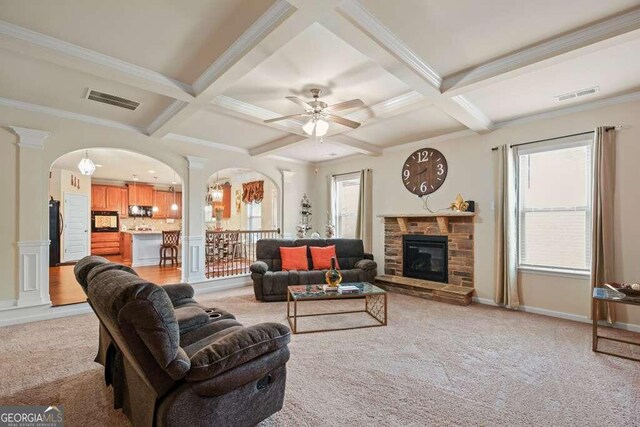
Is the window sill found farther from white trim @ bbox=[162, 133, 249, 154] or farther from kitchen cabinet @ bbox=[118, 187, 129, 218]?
kitchen cabinet @ bbox=[118, 187, 129, 218]

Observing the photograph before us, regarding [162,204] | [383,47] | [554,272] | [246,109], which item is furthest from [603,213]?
[162,204]

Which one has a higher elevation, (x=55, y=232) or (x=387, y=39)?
(x=387, y=39)

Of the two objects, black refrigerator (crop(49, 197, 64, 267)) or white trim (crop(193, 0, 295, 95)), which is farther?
black refrigerator (crop(49, 197, 64, 267))

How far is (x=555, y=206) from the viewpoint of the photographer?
4039 mm

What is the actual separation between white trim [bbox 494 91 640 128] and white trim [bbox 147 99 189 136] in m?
4.37

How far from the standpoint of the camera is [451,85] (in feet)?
9.84

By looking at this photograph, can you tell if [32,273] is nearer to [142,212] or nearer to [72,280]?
[72,280]

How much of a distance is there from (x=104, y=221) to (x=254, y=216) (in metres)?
4.73

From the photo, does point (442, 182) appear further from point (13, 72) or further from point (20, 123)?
point (20, 123)

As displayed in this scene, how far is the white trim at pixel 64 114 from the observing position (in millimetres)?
3607

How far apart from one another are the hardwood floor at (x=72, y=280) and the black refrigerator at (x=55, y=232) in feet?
1.32

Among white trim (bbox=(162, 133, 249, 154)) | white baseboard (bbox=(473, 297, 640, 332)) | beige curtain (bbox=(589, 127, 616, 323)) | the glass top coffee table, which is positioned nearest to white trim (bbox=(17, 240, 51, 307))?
white trim (bbox=(162, 133, 249, 154))

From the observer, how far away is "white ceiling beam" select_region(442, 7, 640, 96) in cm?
214

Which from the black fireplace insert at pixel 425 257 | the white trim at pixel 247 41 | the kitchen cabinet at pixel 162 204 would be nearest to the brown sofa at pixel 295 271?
the black fireplace insert at pixel 425 257
